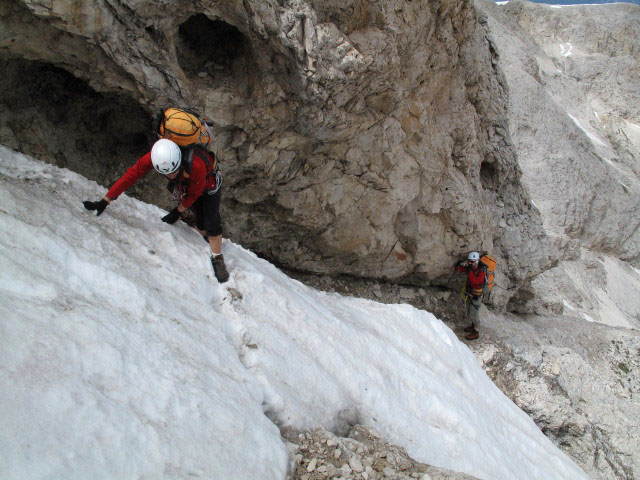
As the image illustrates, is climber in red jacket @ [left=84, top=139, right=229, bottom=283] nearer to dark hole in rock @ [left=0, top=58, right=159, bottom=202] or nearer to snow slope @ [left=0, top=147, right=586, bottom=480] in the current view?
snow slope @ [left=0, top=147, right=586, bottom=480]

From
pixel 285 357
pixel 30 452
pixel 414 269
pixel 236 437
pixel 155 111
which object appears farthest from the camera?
pixel 414 269

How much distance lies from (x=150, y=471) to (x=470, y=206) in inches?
348

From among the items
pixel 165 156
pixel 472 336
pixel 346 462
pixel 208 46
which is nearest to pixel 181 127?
pixel 165 156

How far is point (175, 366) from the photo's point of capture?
3055 millimetres

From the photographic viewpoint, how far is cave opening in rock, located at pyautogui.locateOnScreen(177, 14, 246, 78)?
651 cm

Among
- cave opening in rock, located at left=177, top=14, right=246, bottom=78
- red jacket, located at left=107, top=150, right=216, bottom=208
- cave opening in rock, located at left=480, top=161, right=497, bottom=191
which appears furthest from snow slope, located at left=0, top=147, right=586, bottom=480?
cave opening in rock, located at left=480, top=161, right=497, bottom=191

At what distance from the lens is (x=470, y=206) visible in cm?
955

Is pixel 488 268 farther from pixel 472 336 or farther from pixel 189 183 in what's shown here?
pixel 189 183

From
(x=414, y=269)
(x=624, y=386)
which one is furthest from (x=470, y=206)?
(x=624, y=386)

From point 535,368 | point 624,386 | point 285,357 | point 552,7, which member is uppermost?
point 552,7

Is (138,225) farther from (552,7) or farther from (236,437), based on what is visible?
(552,7)

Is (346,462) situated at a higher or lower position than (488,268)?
lower

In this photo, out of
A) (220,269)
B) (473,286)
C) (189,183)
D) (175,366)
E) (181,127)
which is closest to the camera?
(175,366)

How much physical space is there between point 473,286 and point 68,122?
9.46 meters
